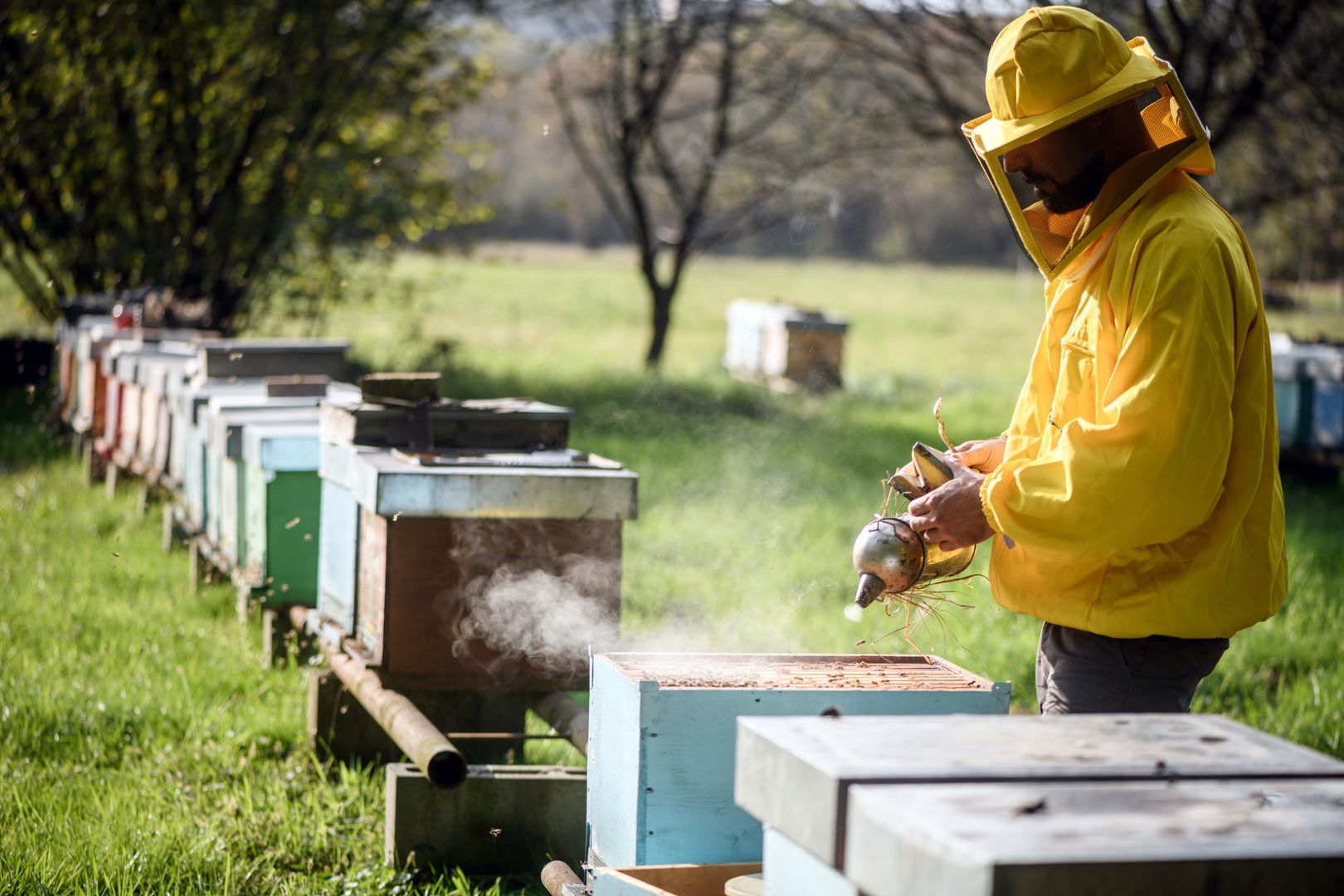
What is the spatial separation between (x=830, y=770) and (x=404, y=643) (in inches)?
84.2

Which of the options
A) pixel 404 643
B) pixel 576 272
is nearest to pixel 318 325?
pixel 404 643

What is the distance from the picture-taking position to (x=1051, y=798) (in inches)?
57.4

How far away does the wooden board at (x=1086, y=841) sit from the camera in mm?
1313

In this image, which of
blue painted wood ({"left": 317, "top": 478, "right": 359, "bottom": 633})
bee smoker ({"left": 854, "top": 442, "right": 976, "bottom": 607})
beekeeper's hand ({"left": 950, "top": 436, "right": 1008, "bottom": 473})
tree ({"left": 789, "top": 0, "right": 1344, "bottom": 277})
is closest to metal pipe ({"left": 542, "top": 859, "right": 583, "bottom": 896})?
bee smoker ({"left": 854, "top": 442, "right": 976, "bottom": 607})

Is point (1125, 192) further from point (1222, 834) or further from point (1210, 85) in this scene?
point (1210, 85)

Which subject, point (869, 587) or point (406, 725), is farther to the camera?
point (406, 725)

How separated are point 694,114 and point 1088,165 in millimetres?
12603

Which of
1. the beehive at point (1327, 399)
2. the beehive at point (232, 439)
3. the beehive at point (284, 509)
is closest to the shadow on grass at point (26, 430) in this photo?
the beehive at point (232, 439)

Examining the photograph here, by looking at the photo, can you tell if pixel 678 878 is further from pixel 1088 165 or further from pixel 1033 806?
pixel 1088 165

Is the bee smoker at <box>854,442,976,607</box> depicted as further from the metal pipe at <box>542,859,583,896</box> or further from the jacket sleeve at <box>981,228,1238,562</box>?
the metal pipe at <box>542,859,583,896</box>

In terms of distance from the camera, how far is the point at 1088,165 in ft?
7.19

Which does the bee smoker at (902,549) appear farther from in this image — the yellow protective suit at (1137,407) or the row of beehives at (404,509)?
the row of beehives at (404,509)

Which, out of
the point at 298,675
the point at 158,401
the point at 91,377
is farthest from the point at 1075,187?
the point at 91,377

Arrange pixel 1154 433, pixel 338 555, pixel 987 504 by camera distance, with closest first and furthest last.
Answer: pixel 1154 433 → pixel 987 504 → pixel 338 555
